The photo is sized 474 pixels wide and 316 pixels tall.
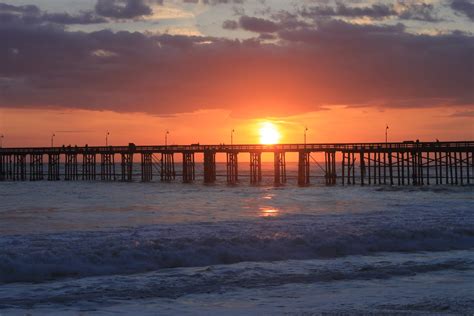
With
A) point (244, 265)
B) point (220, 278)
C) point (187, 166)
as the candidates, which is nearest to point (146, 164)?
point (187, 166)

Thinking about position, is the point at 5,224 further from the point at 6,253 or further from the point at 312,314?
the point at 312,314

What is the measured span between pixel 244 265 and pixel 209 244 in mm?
2210

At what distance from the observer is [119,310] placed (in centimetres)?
1095

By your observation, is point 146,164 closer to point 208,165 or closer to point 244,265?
point 208,165

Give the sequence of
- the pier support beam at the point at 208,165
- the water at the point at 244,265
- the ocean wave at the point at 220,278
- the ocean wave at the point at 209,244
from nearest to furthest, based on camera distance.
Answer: the water at the point at 244,265
the ocean wave at the point at 220,278
the ocean wave at the point at 209,244
the pier support beam at the point at 208,165

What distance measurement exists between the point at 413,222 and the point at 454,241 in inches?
136

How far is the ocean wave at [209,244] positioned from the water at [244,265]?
0.10 ft

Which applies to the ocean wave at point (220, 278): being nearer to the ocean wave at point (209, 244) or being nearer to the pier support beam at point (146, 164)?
the ocean wave at point (209, 244)

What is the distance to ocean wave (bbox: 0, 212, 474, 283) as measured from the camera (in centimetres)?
1512

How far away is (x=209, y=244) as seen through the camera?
17.7m

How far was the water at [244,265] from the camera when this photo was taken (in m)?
11.5

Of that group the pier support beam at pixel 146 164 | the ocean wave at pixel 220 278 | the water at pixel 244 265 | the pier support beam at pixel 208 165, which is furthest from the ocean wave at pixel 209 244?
the pier support beam at pixel 146 164

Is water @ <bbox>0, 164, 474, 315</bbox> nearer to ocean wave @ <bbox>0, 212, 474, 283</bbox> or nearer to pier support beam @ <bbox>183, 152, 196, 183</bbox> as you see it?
ocean wave @ <bbox>0, 212, 474, 283</bbox>

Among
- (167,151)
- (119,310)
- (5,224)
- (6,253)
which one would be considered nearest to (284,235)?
(6,253)
